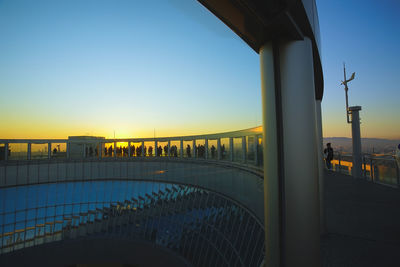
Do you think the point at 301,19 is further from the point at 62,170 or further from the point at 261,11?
the point at 62,170

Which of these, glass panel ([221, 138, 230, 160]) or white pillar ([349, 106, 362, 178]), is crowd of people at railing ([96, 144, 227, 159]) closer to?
glass panel ([221, 138, 230, 160])

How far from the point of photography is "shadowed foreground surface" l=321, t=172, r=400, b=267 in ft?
10.0

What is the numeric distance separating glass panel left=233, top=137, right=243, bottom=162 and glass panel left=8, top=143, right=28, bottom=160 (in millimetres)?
24220

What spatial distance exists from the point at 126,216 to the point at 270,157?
27738 mm

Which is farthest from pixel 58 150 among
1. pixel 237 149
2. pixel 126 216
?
pixel 237 149

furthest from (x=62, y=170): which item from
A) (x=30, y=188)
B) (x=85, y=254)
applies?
(x=85, y=254)

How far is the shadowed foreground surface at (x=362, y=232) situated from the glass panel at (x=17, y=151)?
28448 mm

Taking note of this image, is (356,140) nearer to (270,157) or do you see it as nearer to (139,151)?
(270,157)

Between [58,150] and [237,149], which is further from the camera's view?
[58,150]

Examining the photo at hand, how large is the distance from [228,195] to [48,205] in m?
24.5

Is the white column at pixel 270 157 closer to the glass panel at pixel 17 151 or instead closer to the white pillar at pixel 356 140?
the white pillar at pixel 356 140

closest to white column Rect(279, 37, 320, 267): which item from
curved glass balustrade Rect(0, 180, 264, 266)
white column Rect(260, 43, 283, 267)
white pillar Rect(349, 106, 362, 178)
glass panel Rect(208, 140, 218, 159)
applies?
white column Rect(260, 43, 283, 267)

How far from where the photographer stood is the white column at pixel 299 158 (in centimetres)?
152

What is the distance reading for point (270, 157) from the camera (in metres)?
1.68
